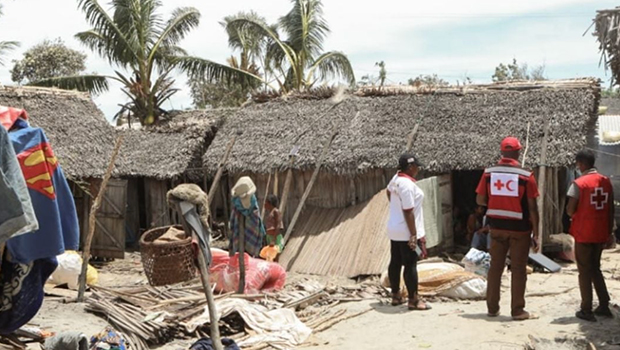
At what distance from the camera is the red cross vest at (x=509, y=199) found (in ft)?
22.0

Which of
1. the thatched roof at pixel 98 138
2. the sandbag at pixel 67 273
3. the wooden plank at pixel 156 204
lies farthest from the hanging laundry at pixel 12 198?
the wooden plank at pixel 156 204

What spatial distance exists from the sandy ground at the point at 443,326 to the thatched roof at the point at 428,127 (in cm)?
423

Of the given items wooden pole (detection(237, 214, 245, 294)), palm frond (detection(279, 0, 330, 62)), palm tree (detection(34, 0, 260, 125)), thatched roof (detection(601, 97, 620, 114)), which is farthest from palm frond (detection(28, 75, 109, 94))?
thatched roof (detection(601, 97, 620, 114))

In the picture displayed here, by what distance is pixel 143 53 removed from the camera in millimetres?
18469

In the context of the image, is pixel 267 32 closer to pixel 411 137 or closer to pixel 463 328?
pixel 411 137

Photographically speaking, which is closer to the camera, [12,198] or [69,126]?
[12,198]

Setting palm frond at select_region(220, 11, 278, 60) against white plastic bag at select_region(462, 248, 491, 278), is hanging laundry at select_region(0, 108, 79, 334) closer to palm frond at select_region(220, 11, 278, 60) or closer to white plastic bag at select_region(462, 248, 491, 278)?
white plastic bag at select_region(462, 248, 491, 278)

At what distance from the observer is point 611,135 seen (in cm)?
1859

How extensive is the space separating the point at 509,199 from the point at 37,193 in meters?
4.73

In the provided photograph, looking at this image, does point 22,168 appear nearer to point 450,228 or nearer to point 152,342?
point 152,342

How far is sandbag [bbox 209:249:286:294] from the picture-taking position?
8626mm

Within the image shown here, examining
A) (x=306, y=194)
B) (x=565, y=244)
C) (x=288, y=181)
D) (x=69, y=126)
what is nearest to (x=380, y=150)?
(x=306, y=194)

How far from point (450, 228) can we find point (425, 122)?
79.2 inches

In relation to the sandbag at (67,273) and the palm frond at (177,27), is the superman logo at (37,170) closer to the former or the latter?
the sandbag at (67,273)
